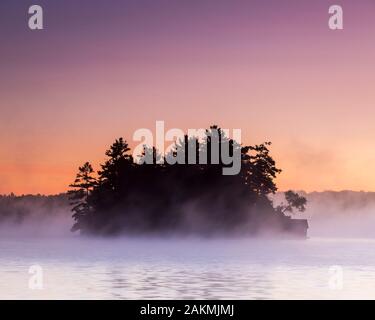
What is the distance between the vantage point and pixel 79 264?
6569 centimetres

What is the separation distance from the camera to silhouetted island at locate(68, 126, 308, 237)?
12075 cm

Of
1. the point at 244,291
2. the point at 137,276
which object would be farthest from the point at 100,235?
the point at 244,291

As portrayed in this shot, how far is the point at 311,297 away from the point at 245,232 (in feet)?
289

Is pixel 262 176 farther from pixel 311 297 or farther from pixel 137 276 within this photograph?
pixel 311 297

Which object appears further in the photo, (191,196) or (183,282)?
(191,196)

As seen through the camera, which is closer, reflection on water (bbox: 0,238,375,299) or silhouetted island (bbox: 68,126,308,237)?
reflection on water (bbox: 0,238,375,299)

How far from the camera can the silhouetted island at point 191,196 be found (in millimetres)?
120750

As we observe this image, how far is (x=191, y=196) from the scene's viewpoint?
120688 mm

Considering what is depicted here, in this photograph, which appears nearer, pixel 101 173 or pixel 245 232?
pixel 245 232

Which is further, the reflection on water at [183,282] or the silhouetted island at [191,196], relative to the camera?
the silhouetted island at [191,196]

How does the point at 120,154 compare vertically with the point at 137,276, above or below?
above
